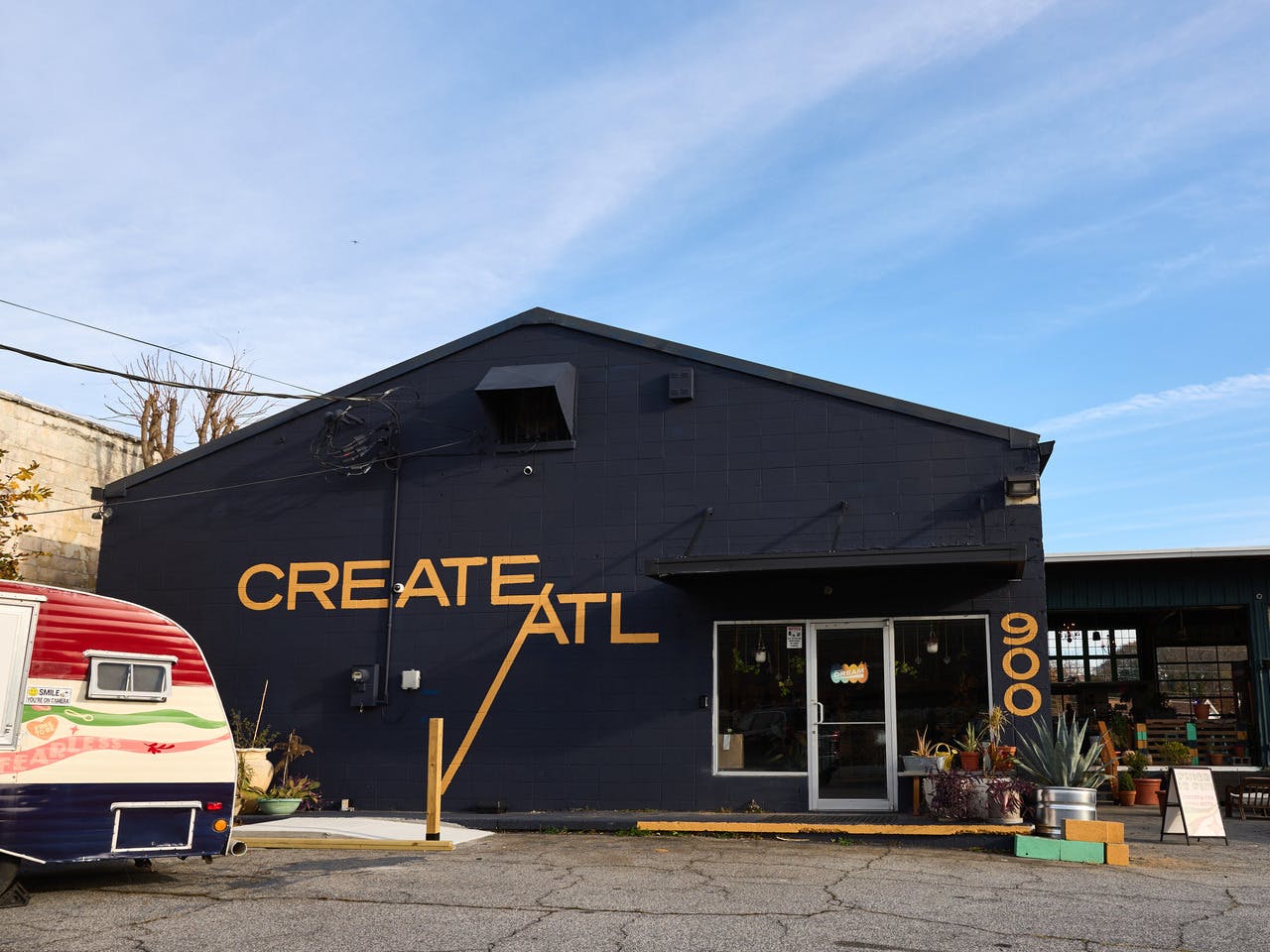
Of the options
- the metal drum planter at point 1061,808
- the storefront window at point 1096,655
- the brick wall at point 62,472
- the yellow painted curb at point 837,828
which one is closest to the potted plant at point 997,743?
the yellow painted curb at point 837,828

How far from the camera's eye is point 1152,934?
26.9ft

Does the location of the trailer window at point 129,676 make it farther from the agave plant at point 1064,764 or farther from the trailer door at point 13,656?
the agave plant at point 1064,764

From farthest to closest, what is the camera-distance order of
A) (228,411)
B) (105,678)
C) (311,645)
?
(228,411) → (311,645) → (105,678)

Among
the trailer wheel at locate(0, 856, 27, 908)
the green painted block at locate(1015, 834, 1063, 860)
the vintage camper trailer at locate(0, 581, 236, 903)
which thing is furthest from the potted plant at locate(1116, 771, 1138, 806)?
the trailer wheel at locate(0, 856, 27, 908)

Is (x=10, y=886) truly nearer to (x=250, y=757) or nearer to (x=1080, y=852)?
(x=250, y=757)

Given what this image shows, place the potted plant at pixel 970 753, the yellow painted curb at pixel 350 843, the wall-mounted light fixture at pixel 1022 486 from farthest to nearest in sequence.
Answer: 1. the wall-mounted light fixture at pixel 1022 486
2. the potted plant at pixel 970 753
3. the yellow painted curb at pixel 350 843

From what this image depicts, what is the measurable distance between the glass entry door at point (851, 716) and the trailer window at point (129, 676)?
795cm

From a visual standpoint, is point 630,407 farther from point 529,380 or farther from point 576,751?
point 576,751

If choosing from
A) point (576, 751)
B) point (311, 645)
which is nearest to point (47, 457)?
Result: point (311, 645)

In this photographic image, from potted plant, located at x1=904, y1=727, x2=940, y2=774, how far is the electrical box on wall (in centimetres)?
711

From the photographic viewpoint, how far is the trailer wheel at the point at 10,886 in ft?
30.2

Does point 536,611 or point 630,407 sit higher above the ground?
point 630,407

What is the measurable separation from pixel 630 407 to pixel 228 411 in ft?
62.5

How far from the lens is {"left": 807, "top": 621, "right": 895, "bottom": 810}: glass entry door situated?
584 inches
